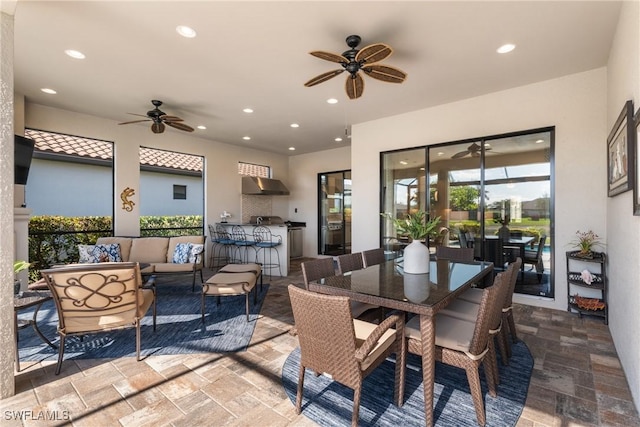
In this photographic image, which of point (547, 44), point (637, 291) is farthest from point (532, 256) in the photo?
point (547, 44)

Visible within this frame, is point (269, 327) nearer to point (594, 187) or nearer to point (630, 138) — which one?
point (630, 138)

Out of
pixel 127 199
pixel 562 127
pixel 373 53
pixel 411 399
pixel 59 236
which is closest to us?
pixel 411 399

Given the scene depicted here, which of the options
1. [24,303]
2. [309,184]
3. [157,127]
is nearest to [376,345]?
[24,303]

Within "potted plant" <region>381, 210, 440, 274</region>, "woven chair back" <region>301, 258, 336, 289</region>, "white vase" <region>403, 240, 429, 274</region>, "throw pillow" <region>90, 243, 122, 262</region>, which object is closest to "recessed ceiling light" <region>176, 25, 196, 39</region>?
"woven chair back" <region>301, 258, 336, 289</region>

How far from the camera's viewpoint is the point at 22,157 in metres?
3.60

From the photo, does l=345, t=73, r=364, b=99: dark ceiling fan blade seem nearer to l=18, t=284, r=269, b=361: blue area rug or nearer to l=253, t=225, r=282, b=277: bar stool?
l=18, t=284, r=269, b=361: blue area rug

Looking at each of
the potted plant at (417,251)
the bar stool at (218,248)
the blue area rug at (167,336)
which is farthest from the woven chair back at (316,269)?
the bar stool at (218,248)

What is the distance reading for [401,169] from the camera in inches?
211

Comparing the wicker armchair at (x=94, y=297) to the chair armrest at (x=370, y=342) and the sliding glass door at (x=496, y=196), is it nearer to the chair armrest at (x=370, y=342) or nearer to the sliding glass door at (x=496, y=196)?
the chair armrest at (x=370, y=342)

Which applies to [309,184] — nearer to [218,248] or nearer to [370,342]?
[218,248]

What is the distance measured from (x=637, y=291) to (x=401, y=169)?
3.73 metres

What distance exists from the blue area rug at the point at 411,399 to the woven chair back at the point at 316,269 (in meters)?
0.73

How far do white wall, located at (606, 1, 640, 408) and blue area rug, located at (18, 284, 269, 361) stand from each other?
3016 millimetres

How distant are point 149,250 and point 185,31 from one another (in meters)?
3.70
